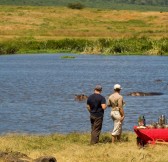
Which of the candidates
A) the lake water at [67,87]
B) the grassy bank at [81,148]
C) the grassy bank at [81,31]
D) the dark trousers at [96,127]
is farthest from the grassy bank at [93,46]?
the dark trousers at [96,127]

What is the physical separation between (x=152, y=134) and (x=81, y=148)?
195 centimetres

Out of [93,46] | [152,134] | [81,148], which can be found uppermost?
[93,46]

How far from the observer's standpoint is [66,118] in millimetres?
31375

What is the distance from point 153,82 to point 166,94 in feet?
26.7

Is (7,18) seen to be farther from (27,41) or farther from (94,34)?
(27,41)

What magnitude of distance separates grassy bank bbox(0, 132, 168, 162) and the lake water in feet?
12.8

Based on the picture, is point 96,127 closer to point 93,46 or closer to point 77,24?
point 93,46

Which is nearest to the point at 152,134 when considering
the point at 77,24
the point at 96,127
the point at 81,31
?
the point at 96,127

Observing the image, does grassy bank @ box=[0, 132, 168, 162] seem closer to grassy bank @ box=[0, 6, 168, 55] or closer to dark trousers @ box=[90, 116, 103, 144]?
dark trousers @ box=[90, 116, 103, 144]

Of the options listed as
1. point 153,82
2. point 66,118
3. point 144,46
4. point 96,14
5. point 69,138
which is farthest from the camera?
point 96,14

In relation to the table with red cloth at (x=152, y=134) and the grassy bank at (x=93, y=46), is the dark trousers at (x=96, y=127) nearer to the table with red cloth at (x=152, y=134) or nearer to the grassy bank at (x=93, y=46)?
the table with red cloth at (x=152, y=134)

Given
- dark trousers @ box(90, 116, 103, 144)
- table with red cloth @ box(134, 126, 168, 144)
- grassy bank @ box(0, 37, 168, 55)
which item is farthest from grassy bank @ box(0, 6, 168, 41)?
table with red cloth @ box(134, 126, 168, 144)

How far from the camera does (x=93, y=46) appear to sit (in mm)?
81562

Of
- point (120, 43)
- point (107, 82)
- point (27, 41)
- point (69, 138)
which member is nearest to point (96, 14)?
point (27, 41)
